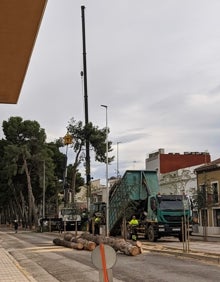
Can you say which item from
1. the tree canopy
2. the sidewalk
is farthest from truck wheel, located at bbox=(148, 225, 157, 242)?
the tree canopy

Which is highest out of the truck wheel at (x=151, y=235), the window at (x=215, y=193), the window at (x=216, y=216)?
the window at (x=215, y=193)

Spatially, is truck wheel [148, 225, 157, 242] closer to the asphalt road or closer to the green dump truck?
the green dump truck

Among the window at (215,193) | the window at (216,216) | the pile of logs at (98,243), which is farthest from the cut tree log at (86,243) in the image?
the window at (216,216)

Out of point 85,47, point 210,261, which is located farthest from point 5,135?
point 210,261

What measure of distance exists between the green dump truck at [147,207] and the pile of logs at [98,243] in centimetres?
389

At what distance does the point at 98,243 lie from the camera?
77.7 ft

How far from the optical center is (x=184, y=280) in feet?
42.1

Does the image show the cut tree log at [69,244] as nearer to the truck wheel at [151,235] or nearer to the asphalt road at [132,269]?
the asphalt road at [132,269]

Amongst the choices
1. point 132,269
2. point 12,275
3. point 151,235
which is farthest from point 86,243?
point 12,275

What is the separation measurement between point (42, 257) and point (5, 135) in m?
46.4

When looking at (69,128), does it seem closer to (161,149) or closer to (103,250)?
(161,149)

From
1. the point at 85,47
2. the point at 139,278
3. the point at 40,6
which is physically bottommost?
the point at 139,278

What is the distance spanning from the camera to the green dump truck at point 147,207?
30469 mm

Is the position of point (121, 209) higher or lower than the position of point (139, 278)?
higher
